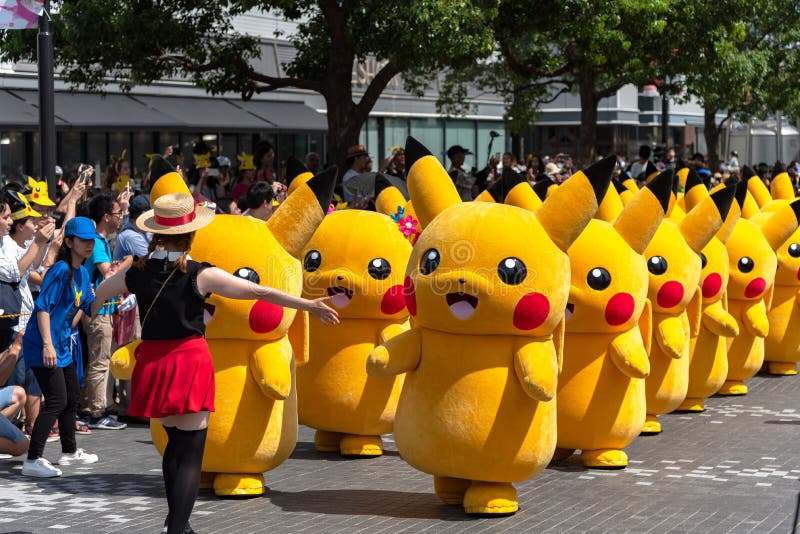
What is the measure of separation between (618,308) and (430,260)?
5.86 feet

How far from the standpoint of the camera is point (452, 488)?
26.4ft

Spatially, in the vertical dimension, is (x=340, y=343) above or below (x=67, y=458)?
above

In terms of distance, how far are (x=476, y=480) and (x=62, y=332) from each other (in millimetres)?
3080

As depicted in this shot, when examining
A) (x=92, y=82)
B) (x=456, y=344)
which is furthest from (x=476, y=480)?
(x=92, y=82)

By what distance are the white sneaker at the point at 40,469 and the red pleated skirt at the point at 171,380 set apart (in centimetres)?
225

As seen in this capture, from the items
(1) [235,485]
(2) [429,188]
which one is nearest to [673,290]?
(2) [429,188]

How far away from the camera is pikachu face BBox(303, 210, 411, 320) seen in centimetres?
945

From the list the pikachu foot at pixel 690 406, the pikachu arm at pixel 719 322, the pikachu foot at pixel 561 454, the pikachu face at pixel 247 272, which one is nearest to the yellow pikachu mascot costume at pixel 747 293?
the pikachu foot at pixel 690 406

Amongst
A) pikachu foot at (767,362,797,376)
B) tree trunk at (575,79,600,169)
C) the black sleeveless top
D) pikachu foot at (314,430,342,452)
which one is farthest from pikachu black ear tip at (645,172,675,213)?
tree trunk at (575,79,600,169)

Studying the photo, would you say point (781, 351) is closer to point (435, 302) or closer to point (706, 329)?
point (706, 329)

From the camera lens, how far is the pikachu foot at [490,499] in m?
7.77

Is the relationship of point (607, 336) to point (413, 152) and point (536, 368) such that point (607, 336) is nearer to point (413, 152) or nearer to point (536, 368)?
point (536, 368)

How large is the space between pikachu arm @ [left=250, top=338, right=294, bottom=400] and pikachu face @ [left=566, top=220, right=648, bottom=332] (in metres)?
2.06

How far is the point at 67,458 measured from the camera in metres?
9.34
